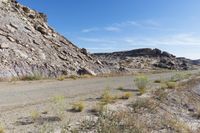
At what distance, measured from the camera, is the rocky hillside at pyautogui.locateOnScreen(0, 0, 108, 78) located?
33438mm

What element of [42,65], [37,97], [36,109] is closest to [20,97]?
[37,97]

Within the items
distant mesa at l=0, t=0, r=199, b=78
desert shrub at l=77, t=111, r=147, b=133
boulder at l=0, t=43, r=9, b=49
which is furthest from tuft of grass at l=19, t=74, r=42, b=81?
desert shrub at l=77, t=111, r=147, b=133

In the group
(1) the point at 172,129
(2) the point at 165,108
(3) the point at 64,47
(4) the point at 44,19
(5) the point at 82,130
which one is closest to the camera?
(5) the point at 82,130

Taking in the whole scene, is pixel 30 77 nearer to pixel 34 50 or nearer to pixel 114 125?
pixel 34 50

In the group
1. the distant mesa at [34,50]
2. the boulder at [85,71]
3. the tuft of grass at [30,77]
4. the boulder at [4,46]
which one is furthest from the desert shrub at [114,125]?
the boulder at [85,71]

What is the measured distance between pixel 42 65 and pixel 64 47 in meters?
9.62

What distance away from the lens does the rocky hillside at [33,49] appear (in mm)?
33438

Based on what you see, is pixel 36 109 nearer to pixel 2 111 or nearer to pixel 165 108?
pixel 2 111

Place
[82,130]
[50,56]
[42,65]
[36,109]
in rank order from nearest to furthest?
[82,130], [36,109], [42,65], [50,56]

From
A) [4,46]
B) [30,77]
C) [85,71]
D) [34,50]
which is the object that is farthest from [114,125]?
[85,71]

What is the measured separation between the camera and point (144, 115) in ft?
48.1

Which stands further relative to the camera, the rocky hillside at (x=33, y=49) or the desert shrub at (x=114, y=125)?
the rocky hillside at (x=33, y=49)

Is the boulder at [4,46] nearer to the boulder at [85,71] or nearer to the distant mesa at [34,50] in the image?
the distant mesa at [34,50]

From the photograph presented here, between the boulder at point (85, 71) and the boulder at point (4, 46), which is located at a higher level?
the boulder at point (4, 46)
